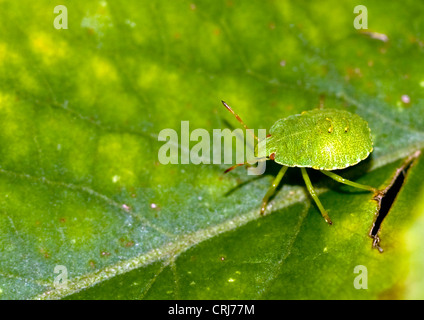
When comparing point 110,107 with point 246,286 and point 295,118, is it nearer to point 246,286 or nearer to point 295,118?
point 295,118

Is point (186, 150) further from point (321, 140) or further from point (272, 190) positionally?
point (321, 140)

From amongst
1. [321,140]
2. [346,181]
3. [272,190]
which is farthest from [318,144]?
[272,190]

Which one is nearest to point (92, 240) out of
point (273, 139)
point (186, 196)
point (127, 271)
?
point (127, 271)

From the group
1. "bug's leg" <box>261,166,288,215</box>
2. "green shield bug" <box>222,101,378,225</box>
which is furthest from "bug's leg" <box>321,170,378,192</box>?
"bug's leg" <box>261,166,288,215</box>

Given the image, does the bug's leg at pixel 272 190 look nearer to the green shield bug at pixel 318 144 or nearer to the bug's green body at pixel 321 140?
the green shield bug at pixel 318 144

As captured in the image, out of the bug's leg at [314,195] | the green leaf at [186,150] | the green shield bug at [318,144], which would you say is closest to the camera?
the green leaf at [186,150]

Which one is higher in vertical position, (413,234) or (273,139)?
(273,139)

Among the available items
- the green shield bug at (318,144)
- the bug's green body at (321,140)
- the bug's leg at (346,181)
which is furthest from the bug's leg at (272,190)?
the bug's leg at (346,181)
